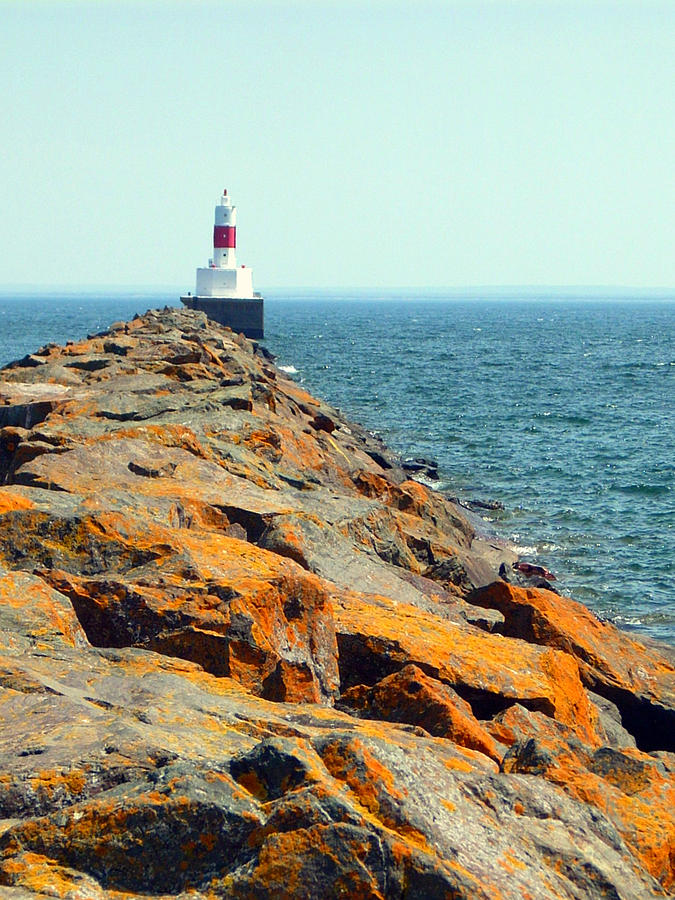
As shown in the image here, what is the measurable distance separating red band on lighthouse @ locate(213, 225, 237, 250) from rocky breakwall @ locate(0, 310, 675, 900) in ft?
238

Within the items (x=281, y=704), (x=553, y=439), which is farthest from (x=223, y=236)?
(x=281, y=704)

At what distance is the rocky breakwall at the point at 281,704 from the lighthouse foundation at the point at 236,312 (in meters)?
72.1

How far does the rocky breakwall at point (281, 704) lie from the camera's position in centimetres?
454

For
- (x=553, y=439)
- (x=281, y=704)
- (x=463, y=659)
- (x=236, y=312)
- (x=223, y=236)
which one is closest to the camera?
(x=281, y=704)

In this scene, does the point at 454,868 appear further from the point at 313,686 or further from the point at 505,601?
the point at 505,601

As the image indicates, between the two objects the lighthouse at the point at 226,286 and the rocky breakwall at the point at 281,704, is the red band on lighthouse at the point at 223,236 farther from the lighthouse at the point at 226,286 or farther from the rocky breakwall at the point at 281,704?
the rocky breakwall at the point at 281,704

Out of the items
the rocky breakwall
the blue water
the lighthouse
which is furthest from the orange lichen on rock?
the lighthouse

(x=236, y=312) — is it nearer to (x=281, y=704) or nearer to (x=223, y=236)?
(x=223, y=236)

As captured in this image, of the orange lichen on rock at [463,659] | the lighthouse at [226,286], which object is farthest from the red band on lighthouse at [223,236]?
the orange lichen on rock at [463,659]

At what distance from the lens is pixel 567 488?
3262cm

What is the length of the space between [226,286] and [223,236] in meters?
3.95

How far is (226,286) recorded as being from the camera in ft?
284

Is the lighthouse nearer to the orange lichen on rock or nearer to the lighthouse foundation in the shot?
the lighthouse foundation

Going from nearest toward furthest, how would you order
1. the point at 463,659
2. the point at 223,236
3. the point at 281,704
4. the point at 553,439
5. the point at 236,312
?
1. the point at 281,704
2. the point at 463,659
3. the point at 553,439
4. the point at 223,236
5. the point at 236,312
